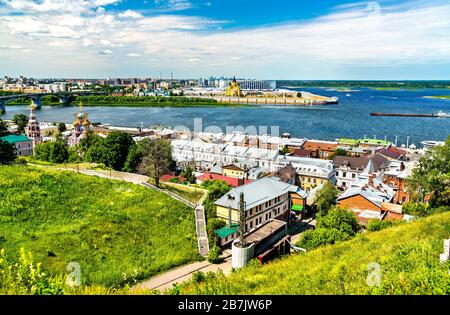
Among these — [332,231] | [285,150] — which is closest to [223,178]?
[332,231]

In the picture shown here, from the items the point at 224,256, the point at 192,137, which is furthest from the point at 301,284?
the point at 192,137

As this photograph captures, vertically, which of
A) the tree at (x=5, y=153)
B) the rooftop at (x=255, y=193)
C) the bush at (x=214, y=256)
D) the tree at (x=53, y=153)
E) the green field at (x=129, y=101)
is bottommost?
the bush at (x=214, y=256)

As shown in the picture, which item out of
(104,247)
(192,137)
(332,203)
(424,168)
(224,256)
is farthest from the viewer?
(192,137)

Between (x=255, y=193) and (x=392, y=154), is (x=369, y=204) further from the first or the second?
(x=392, y=154)

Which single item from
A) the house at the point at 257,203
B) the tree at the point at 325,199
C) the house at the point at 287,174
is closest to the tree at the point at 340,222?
the house at the point at 257,203

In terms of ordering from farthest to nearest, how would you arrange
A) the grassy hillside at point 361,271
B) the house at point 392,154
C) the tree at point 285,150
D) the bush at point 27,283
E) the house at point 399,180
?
the tree at point 285,150 → the house at point 392,154 → the house at point 399,180 → the grassy hillside at point 361,271 → the bush at point 27,283

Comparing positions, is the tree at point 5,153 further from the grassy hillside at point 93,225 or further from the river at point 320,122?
the river at point 320,122
